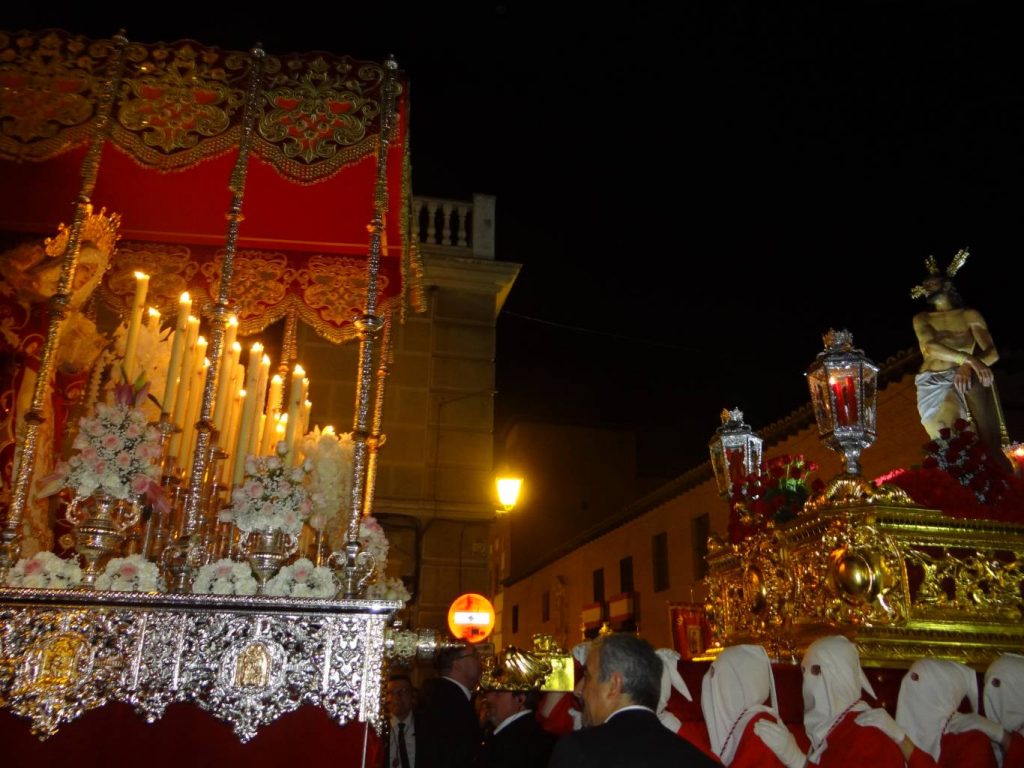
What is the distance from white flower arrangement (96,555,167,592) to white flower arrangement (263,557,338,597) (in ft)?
1.52

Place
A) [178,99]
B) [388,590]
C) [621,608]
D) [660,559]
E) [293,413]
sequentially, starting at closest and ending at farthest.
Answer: [178,99]
[293,413]
[388,590]
[660,559]
[621,608]

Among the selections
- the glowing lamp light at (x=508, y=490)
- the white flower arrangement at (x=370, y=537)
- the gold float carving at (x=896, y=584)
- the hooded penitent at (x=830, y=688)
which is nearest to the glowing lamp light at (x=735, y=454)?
the gold float carving at (x=896, y=584)

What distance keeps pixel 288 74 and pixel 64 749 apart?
353 cm

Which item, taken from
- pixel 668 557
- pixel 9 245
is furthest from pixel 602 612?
pixel 9 245

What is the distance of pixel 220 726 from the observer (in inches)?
120

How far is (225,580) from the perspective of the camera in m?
3.33

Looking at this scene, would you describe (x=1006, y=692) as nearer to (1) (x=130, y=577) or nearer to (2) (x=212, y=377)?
(1) (x=130, y=577)

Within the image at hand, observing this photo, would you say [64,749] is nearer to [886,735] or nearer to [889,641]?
[886,735]

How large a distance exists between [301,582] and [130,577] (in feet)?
2.28

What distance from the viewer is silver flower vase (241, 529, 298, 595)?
11.3 feet

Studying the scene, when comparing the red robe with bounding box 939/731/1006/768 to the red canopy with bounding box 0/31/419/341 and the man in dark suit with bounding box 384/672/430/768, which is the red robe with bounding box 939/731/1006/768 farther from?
the red canopy with bounding box 0/31/419/341

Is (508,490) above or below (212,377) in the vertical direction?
above

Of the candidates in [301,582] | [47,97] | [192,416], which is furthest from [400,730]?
[47,97]

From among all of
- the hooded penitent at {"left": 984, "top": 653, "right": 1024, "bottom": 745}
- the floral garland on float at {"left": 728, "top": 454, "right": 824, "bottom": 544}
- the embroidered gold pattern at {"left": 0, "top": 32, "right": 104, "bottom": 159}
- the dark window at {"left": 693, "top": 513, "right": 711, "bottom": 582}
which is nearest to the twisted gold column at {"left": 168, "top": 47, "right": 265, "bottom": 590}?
the embroidered gold pattern at {"left": 0, "top": 32, "right": 104, "bottom": 159}
